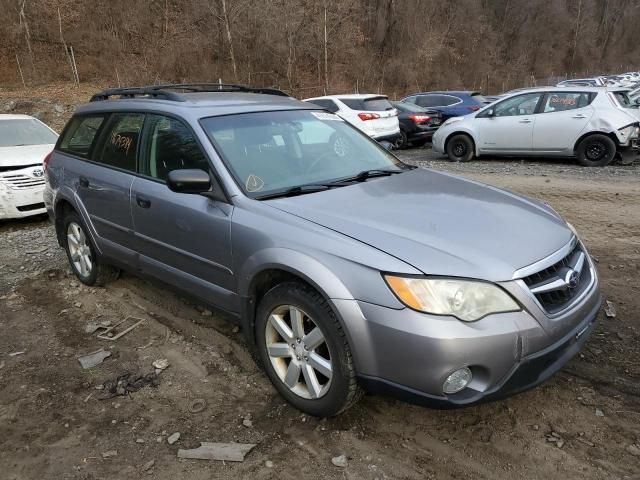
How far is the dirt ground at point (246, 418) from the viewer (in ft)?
8.22

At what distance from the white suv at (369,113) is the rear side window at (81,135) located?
806 cm

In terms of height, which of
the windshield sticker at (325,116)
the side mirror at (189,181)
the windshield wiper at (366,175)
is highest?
the windshield sticker at (325,116)

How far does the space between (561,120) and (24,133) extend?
9780 mm

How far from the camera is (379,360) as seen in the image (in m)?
2.38

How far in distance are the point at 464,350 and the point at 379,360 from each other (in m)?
0.39

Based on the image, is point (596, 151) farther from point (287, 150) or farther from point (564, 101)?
point (287, 150)

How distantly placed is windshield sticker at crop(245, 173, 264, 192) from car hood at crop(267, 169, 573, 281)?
7.3 inches

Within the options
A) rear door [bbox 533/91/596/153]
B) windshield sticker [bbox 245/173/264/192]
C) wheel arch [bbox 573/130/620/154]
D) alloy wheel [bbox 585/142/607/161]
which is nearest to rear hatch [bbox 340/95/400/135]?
rear door [bbox 533/91/596/153]

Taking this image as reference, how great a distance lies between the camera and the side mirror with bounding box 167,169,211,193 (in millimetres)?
2965

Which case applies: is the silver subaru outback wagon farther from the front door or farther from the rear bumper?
the rear bumper

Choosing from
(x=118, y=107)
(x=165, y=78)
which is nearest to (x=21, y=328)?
(x=118, y=107)

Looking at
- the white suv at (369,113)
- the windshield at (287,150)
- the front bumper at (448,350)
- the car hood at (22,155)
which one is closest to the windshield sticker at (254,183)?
the windshield at (287,150)

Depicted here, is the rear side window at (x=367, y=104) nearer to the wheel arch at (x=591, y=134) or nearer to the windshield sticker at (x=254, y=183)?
the wheel arch at (x=591, y=134)

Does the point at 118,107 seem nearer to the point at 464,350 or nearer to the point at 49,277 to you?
the point at 49,277
